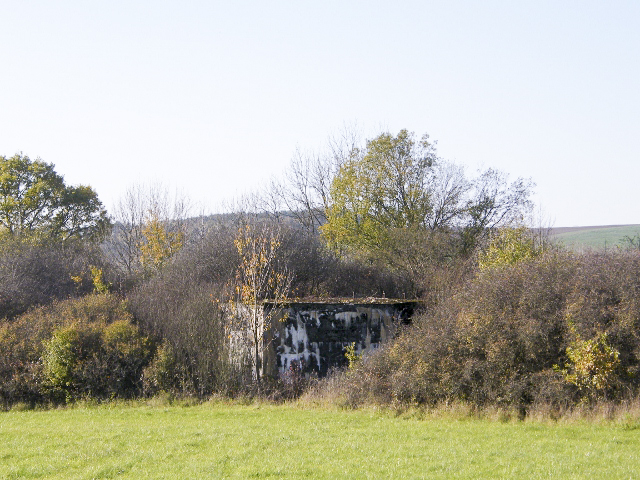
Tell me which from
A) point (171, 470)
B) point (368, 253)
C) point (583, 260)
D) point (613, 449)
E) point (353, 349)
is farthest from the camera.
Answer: point (368, 253)

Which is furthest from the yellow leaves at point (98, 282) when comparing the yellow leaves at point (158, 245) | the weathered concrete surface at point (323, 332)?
the weathered concrete surface at point (323, 332)

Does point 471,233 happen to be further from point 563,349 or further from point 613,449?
point 613,449

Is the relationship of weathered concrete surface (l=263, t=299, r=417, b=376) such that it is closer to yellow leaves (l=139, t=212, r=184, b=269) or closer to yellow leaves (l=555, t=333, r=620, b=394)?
yellow leaves (l=555, t=333, r=620, b=394)

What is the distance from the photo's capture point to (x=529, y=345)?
14.3m

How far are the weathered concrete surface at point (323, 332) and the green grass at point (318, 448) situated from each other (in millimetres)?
3582

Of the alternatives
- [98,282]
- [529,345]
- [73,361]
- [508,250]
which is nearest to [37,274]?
[98,282]

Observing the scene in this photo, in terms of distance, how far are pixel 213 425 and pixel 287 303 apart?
5687mm

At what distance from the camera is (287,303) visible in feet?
61.7

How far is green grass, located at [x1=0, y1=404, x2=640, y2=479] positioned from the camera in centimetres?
921

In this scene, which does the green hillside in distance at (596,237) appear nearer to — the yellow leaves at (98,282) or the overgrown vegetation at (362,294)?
the overgrown vegetation at (362,294)

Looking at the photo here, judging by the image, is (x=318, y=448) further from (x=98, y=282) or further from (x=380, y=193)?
(x=380, y=193)

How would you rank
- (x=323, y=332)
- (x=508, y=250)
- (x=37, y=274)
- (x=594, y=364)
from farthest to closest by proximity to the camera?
1. (x=37, y=274)
2. (x=508, y=250)
3. (x=323, y=332)
4. (x=594, y=364)

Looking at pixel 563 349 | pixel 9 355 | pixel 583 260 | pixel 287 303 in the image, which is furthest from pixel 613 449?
pixel 9 355

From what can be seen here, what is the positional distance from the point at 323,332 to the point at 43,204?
2268 centimetres
